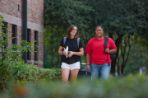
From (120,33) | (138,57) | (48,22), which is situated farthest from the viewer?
(138,57)

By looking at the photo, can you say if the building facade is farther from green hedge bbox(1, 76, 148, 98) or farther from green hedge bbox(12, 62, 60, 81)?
green hedge bbox(1, 76, 148, 98)

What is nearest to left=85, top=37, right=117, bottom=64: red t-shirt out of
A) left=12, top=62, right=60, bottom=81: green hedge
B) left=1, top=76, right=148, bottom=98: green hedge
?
left=12, top=62, right=60, bottom=81: green hedge

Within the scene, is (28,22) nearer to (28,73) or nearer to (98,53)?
(28,73)

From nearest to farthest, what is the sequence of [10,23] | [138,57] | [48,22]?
[10,23] → [48,22] → [138,57]

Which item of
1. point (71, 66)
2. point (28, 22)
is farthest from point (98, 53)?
point (28, 22)

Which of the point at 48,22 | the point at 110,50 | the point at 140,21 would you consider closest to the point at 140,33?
the point at 140,21

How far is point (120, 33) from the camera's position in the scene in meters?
41.8

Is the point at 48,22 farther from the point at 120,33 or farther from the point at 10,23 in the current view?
the point at 10,23

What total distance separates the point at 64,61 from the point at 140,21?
90.9 ft

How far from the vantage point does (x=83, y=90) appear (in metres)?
4.06

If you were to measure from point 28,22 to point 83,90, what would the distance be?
26588mm

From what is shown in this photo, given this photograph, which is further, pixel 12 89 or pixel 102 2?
pixel 102 2

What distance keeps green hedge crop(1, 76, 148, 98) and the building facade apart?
67.6 feet

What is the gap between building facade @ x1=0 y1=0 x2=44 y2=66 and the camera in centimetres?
2767
